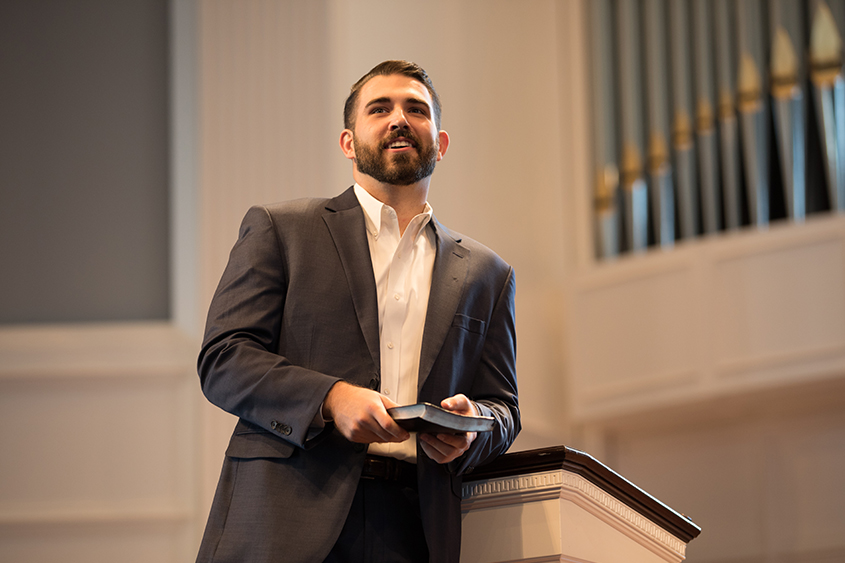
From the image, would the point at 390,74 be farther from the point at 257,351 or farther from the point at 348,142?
the point at 257,351

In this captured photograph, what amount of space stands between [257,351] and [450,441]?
1.17 ft

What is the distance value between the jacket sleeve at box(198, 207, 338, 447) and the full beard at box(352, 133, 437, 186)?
0.76ft

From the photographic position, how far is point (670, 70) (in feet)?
17.4

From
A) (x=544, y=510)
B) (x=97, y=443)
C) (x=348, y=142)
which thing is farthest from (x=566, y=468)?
(x=97, y=443)

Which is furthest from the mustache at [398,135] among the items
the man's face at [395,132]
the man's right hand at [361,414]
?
the man's right hand at [361,414]

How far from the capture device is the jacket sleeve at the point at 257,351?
166cm

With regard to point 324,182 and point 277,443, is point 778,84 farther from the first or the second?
point 277,443

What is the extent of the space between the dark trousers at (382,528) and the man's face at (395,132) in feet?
1.97

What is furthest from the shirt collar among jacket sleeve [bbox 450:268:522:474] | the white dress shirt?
jacket sleeve [bbox 450:268:522:474]

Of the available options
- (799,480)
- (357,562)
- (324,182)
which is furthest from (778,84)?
(357,562)

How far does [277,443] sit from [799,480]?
12.6 feet

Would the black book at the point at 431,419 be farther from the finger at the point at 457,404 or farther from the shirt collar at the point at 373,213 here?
the shirt collar at the point at 373,213

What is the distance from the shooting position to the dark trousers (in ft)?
5.64

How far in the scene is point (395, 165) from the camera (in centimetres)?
198
